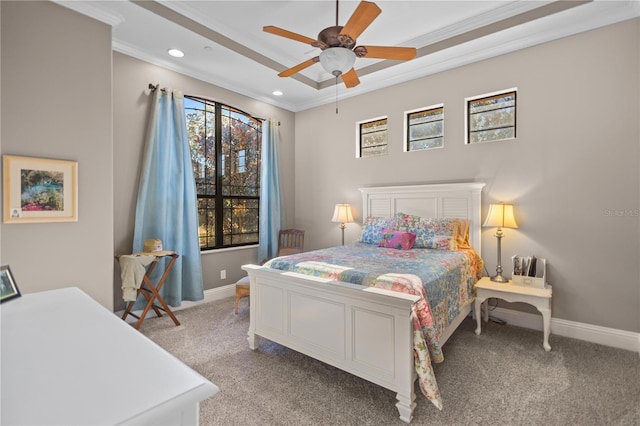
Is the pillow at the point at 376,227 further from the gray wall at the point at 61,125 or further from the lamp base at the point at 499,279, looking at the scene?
the gray wall at the point at 61,125

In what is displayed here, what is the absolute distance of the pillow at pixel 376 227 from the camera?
3.54m

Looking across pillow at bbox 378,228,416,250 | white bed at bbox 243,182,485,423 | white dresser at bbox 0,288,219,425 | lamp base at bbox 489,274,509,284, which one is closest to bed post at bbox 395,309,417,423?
white bed at bbox 243,182,485,423

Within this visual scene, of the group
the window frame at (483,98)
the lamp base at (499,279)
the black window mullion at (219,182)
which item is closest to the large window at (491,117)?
the window frame at (483,98)

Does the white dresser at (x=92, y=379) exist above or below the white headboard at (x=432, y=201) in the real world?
below

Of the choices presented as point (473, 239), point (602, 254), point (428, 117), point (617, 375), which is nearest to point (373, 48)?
point (428, 117)

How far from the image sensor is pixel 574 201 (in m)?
2.80

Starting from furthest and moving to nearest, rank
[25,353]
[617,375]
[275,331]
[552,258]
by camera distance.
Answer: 1. [552,258]
2. [275,331]
3. [617,375]
4. [25,353]

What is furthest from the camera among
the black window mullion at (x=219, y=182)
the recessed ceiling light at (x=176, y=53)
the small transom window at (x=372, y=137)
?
the small transom window at (x=372, y=137)

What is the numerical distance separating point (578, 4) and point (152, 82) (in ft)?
13.3

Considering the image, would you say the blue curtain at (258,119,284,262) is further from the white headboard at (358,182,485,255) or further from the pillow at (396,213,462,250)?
the pillow at (396,213,462,250)

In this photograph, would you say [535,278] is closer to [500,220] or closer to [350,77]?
[500,220]

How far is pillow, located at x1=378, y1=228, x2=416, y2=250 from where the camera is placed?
10.3 ft

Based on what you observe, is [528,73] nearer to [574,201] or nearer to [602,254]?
[574,201]

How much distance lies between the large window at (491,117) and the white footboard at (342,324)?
2.45 m
